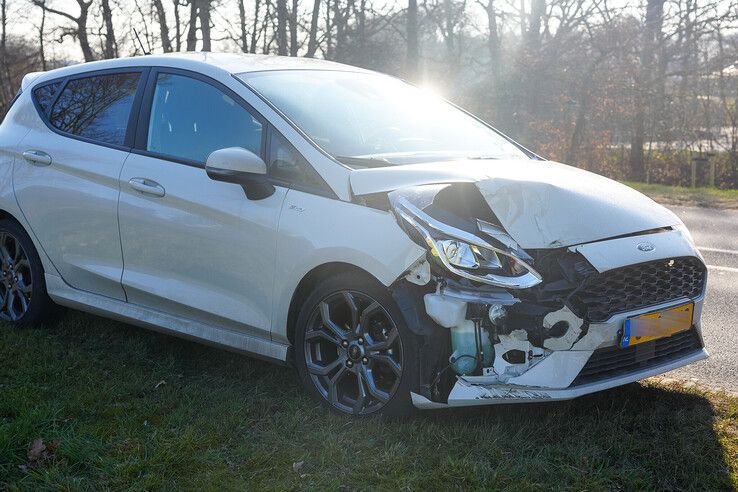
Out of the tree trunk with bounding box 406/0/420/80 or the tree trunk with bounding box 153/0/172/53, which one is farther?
the tree trunk with bounding box 406/0/420/80

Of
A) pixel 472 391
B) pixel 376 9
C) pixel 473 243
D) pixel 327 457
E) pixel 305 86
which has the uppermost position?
pixel 376 9

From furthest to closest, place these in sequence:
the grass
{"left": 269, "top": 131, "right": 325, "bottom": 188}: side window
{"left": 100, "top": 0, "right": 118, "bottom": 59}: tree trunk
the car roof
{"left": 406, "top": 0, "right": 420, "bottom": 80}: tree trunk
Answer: {"left": 100, "top": 0, "right": 118, "bottom": 59}: tree trunk, {"left": 406, "top": 0, "right": 420, "bottom": 80}: tree trunk, the grass, the car roof, {"left": 269, "top": 131, "right": 325, "bottom": 188}: side window

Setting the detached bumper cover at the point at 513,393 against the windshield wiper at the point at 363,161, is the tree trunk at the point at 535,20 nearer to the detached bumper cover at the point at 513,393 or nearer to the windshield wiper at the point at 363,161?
the windshield wiper at the point at 363,161

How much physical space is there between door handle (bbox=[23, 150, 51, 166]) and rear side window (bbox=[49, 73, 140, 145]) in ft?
0.67

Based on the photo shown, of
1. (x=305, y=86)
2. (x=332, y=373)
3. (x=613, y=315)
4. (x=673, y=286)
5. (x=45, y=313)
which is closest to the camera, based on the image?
(x=613, y=315)

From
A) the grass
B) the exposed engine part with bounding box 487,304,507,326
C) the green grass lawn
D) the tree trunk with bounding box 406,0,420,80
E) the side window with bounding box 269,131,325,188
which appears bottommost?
the grass

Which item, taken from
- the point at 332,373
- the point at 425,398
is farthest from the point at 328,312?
the point at 425,398

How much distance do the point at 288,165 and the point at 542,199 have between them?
126 cm

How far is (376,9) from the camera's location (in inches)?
1144

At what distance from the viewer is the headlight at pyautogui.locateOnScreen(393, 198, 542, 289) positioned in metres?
3.45

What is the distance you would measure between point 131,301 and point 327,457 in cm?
189

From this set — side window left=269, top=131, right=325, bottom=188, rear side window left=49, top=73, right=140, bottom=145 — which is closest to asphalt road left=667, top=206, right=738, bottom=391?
side window left=269, top=131, right=325, bottom=188

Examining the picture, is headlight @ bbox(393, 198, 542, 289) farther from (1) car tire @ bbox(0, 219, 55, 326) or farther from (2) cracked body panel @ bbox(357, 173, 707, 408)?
(1) car tire @ bbox(0, 219, 55, 326)

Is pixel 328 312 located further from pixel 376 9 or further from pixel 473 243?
pixel 376 9
